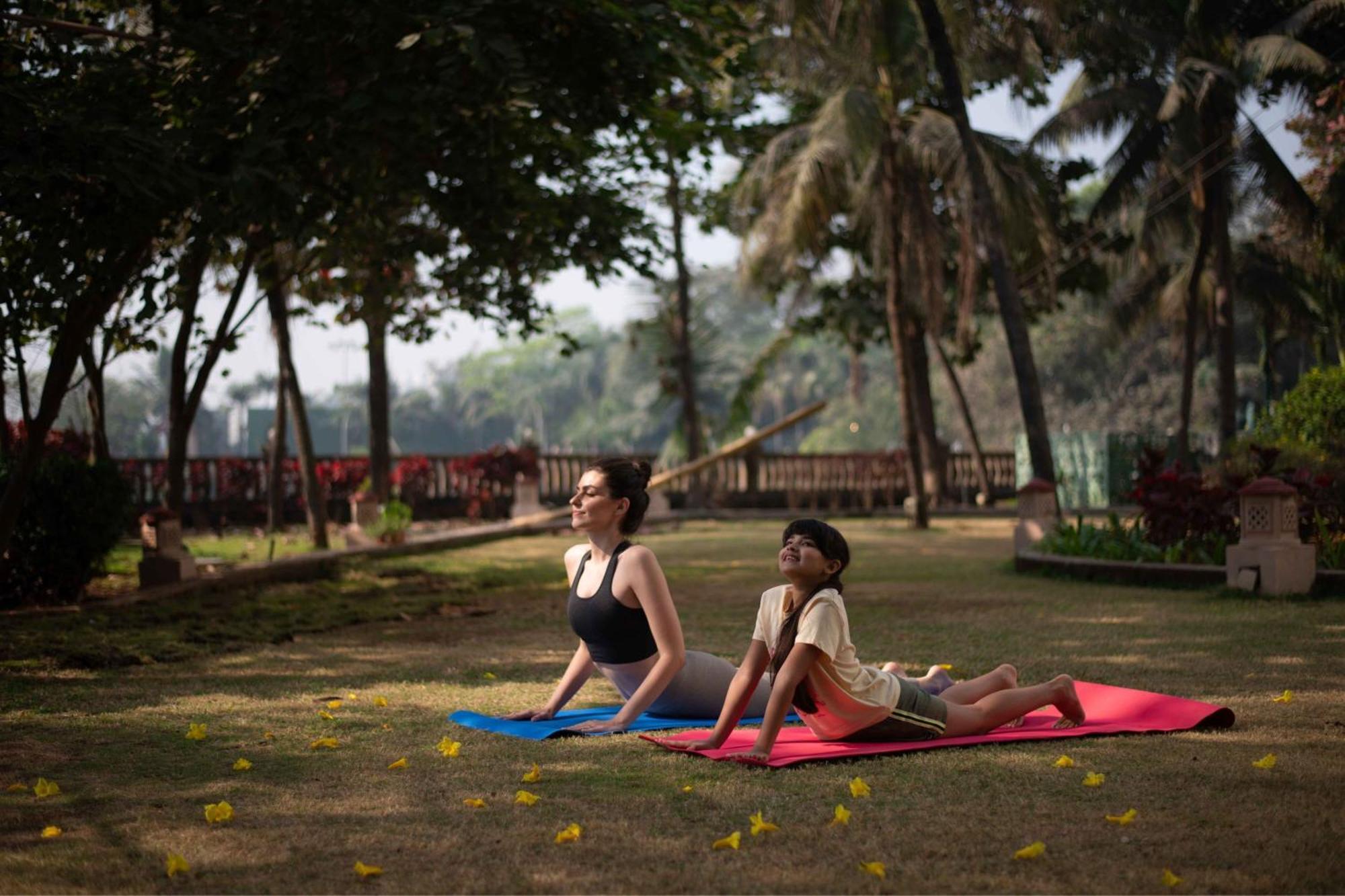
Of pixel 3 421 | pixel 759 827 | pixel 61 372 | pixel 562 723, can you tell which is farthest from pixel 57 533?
pixel 759 827

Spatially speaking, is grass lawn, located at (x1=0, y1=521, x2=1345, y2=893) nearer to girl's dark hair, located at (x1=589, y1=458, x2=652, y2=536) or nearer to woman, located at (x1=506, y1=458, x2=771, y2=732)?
woman, located at (x1=506, y1=458, x2=771, y2=732)

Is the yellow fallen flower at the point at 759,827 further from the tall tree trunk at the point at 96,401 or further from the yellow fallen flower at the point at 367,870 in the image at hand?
the tall tree trunk at the point at 96,401

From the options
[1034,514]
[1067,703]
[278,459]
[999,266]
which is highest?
[999,266]

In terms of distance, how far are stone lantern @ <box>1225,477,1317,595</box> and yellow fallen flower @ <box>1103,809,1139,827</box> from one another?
718 cm

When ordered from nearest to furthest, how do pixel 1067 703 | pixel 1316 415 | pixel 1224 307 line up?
pixel 1067 703 < pixel 1316 415 < pixel 1224 307

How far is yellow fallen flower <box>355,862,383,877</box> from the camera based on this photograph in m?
3.71

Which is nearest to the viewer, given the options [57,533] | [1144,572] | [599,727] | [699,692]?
[599,727]

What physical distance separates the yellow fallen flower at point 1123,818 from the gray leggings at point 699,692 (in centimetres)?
206

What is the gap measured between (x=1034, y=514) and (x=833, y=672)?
10644 mm

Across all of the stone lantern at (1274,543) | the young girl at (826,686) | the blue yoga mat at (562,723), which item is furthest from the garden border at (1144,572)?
the blue yoga mat at (562,723)

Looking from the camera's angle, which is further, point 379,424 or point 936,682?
point 379,424

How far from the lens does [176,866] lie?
3.76 meters

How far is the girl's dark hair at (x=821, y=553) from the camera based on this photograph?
511cm

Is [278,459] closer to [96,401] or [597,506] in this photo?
[96,401]
